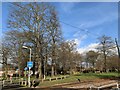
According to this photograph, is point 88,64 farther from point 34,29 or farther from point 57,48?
point 34,29

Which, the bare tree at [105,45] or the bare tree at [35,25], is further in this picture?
the bare tree at [105,45]

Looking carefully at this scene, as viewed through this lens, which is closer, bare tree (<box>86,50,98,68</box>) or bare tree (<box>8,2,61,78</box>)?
bare tree (<box>8,2,61,78</box>)

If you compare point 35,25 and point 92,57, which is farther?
Answer: point 92,57

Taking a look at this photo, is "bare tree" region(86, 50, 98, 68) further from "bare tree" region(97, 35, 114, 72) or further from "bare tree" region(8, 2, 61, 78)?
"bare tree" region(8, 2, 61, 78)

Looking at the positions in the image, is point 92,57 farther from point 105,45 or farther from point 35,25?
point 35,25

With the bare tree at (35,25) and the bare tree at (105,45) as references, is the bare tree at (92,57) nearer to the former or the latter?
the bare tree at (105,45)

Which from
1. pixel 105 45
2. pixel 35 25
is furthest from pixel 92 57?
pixel 35 25

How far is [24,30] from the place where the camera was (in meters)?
29.2

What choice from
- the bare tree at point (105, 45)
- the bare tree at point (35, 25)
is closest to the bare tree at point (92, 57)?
the bare tree at point (105, 45)

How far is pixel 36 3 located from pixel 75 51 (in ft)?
97.2

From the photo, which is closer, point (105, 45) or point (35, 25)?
point (35, 25)

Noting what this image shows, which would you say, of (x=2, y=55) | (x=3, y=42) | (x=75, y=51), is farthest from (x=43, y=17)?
(x=75, y=51)

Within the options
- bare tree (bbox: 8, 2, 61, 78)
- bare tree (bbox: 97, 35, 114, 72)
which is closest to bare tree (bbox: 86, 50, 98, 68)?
bare tree (bbox: 97, 35, 114, 72)

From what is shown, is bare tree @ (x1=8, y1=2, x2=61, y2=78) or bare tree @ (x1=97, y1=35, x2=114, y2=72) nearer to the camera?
bare tree @ (x1=8, y1=2, x2=61, y2=78)
